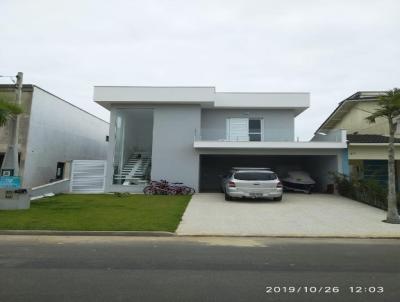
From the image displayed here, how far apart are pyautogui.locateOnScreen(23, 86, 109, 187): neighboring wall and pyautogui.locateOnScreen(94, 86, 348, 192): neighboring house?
332 cm

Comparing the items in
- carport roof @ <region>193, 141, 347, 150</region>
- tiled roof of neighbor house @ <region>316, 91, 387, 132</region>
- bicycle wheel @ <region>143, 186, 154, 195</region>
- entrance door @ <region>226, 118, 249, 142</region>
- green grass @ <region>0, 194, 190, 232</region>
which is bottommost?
green grass @ <region>0, 194, 190, 232</region>

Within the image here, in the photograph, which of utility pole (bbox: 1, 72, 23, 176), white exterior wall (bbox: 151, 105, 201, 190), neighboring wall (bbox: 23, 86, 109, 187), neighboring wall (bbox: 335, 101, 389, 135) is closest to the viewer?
utility pole (bbox: 1, 72, 23, 176)

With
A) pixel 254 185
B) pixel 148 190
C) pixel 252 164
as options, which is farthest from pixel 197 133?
pixel 252 164

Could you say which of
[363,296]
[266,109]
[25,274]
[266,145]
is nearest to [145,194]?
[266,145]

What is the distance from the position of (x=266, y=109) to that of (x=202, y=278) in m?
18.9

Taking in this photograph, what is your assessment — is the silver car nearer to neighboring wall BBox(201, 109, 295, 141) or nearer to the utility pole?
neighboring wall BBox(201, 109, 295, 141)

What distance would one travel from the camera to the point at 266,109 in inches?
922

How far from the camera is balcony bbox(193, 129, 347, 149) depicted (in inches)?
796

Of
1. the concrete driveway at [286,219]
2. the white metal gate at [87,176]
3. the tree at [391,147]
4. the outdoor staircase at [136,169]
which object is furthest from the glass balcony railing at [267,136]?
the tree at [391,147]

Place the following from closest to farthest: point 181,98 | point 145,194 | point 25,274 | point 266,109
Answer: point 25,274 < point 145,194 < point 181,98 < point 266,109

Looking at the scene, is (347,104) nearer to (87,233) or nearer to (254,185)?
(254,185)

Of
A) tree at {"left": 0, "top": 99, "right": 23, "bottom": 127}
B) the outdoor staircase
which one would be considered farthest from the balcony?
tree at {"left": 0, "top": 99, "right": 23, "bottom": 127}

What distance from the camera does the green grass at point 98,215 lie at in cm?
1038

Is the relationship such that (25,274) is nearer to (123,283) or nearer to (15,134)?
(123,283)
